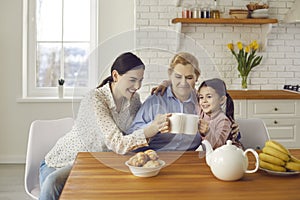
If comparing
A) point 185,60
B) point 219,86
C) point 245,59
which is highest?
point 245,59

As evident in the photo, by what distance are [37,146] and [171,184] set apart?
1.09m

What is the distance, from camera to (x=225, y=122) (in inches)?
80.9

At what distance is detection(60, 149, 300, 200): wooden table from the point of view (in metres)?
1.42

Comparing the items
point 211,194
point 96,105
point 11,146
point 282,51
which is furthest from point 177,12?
point 211,194

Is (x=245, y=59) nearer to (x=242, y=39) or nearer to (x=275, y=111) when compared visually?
(x=242, y=39)

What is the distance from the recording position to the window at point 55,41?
4.72 metres

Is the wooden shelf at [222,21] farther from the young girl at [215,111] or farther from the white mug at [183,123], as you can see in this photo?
the white mug at [183,123]

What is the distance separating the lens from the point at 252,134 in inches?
98.3

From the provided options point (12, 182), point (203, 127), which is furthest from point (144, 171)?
point (12, 182)

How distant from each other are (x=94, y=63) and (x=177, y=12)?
2.71 m

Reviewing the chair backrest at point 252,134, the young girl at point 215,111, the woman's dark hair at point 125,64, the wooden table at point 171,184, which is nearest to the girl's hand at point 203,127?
the young girl at point 215,111

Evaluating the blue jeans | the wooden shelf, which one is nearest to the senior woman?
the blue jeans

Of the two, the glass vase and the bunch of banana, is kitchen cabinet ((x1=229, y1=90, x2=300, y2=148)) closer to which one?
the glass vase

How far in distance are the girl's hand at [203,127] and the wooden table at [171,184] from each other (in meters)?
0.14
